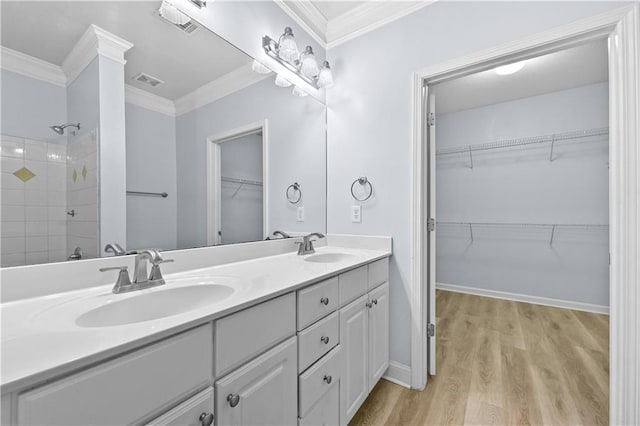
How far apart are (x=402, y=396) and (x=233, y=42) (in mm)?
2172

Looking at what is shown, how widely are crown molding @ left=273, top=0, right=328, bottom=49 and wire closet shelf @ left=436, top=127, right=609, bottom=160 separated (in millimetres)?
2361

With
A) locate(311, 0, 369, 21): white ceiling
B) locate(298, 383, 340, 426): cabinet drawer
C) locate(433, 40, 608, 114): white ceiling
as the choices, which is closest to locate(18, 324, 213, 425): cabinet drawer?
locate(298, 383, 340, 426): cabinet drawer

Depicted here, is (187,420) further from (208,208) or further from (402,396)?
(402,396)

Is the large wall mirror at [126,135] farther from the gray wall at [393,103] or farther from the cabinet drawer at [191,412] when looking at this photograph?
the cabinet drawer at [191,412]

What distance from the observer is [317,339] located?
1093 mm

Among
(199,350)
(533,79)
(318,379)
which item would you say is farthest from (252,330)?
(533,79)

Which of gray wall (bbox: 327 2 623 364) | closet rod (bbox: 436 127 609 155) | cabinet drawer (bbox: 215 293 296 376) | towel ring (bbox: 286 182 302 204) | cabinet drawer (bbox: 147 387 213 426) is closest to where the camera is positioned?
cabinet drawer (bbox: 147 387 213 426)

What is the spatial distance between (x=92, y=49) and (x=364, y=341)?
5.49 feet

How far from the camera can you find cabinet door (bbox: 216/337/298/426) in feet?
2.48

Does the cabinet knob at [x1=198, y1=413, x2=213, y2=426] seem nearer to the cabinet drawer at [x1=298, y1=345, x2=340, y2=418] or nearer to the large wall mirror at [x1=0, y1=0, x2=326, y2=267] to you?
the cabinet drawer at [x1=298, y1=345, x2=340, y2=418]

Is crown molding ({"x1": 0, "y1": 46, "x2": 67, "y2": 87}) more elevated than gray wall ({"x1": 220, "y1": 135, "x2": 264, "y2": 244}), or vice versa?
crown molding ({"x1": 0, "y1": 46, "x2": 67, "y2": 87})

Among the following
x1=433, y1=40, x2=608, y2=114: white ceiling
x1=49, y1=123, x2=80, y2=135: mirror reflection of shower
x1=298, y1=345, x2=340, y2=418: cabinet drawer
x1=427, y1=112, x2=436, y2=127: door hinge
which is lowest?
x1=298, y1=345, x2=340, y2=418: cabinet drawer

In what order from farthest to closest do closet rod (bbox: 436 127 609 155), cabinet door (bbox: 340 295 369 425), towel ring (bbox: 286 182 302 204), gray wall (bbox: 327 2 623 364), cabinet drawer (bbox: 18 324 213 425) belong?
closet rod (bbox: 436 127 609 155)
towel ring (bbox: 286 182 302 204)
gray wall (bbox: 327 2 623 364)
cabinet door (bbox: 340 295 369 425)
cabinet drawer (bbox: 18 324 213 425)

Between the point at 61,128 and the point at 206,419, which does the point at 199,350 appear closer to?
the point at 206,419
